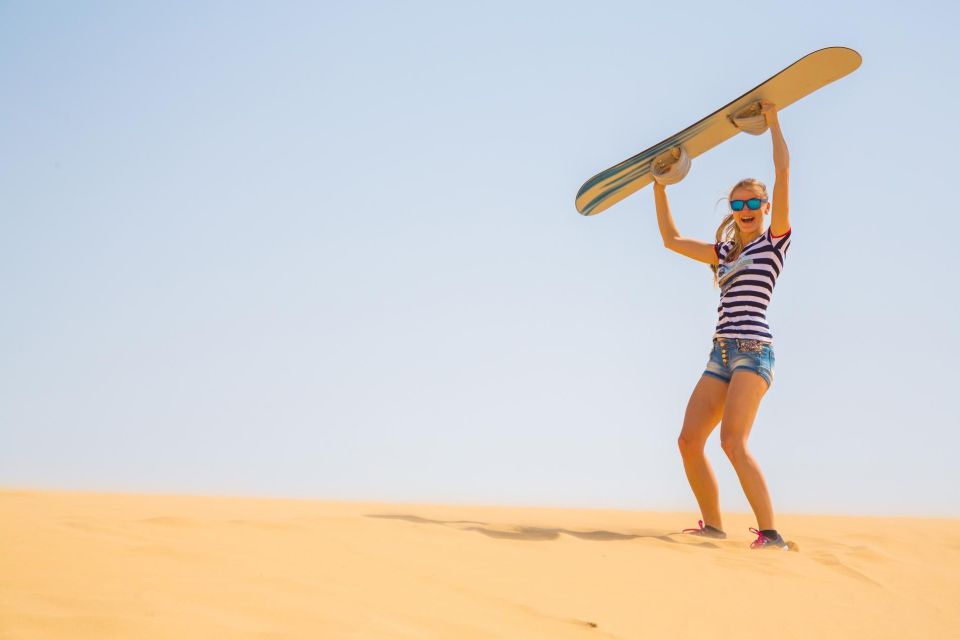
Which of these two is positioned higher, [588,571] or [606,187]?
[606,187]

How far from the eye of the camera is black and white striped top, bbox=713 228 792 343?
488 centimetres

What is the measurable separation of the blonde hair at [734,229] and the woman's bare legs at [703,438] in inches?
28.7

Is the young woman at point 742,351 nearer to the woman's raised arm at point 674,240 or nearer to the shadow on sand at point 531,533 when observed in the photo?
the woman's raised arm at point 674,240

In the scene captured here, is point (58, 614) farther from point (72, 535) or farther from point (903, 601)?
point (903, 601)

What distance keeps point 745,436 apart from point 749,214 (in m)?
1.34

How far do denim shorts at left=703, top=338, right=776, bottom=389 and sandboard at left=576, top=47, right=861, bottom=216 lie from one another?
4.81 feet

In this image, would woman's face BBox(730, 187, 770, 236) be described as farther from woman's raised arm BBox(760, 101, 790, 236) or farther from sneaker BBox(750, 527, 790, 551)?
sneaker BBox(750, 527, 790, 551)

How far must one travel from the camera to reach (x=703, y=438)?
16.6 feet

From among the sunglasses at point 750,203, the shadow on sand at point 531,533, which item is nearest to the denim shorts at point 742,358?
the sunglasses at point 750,203

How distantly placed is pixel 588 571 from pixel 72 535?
1.92 m

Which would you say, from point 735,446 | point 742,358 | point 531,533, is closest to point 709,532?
point 735,446

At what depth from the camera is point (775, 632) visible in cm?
285

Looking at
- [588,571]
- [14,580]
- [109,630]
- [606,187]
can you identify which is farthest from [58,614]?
[606,187]

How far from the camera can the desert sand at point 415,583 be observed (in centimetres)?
229
